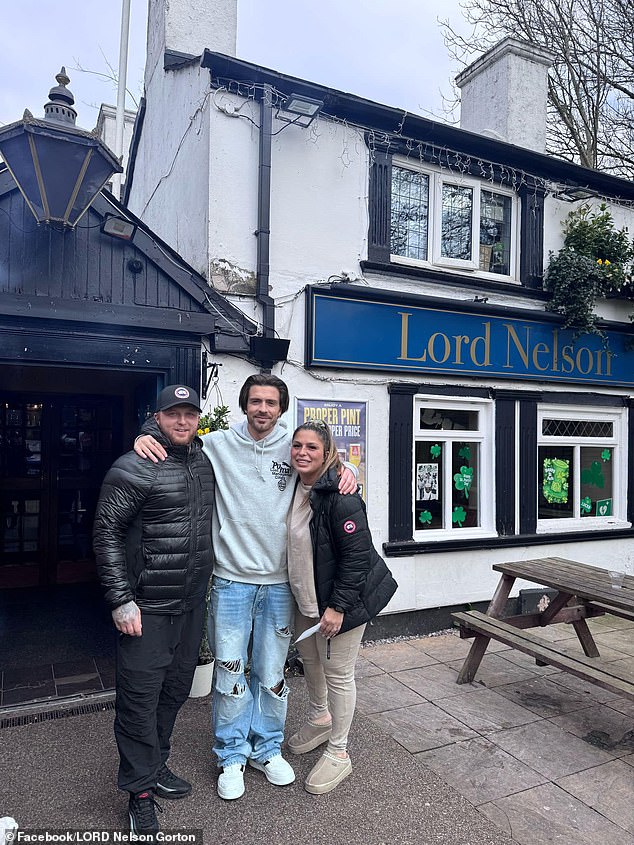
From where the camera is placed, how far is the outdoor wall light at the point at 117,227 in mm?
4219

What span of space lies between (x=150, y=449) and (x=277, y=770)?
1.85 m

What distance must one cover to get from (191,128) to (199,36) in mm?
1117

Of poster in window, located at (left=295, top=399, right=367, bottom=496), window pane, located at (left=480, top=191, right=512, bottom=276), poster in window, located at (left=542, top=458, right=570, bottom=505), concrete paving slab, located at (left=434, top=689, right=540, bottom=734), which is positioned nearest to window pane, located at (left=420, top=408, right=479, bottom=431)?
poster in window, located at (left=295, top=399, right=367, bottom=496)

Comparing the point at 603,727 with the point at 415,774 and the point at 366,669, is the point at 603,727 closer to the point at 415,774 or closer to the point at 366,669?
the point at 415,774

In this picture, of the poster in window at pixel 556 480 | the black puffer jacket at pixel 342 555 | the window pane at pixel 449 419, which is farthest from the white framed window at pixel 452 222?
the black puffer jacket at pixel 342 555

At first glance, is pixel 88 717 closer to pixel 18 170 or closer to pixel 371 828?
pixel 371 828

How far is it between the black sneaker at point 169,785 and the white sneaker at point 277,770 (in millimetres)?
402

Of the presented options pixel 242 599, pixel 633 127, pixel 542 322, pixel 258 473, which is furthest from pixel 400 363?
pixel 633 127

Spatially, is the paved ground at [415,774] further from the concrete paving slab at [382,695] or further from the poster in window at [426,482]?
the poster in window at [426,482]

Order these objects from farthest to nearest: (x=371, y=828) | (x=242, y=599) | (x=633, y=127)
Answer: (x=633, y=127), (x=242, y=599), (x=371, y=828)

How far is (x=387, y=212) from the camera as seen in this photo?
18.2 feet

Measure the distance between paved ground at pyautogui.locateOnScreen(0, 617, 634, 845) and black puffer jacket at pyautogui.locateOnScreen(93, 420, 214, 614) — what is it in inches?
42.7

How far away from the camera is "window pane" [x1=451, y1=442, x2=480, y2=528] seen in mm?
6020

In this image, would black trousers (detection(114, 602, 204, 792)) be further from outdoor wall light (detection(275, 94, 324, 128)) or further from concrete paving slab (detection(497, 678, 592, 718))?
outdoor wall light (detection(275, 94, 324, 128))
